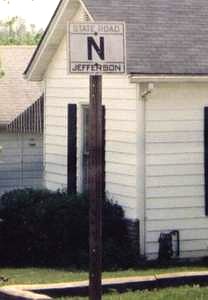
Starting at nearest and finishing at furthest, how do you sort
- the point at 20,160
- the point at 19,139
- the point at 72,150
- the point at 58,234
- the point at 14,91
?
the point at 58,234
the point at 72,150
the point at 20,160
the point at 19,139
the point at 14,91

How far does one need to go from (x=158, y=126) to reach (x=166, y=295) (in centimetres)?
580

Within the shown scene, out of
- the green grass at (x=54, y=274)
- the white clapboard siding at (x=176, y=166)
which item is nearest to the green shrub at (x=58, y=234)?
the white clapboard siding at (x=176, y=166)

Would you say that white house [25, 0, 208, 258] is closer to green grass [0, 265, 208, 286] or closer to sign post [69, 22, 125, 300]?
green grass [0, 265, 208, 286]

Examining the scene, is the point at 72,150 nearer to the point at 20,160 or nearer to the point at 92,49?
the point at 92,49

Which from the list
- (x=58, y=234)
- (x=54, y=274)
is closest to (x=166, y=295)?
(x=54, y=274)

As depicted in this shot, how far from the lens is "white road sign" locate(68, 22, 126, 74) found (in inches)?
346

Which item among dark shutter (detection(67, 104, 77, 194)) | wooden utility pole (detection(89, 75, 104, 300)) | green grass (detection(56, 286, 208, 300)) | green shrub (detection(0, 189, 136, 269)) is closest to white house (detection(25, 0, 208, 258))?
green shrub (detection(0, 189, 136, 269))

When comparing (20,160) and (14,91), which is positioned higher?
(14,91)

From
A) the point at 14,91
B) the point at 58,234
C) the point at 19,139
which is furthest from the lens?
the point at 14,91

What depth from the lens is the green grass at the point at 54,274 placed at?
1388cm

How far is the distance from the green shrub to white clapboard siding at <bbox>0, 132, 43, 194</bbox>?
12.1 m

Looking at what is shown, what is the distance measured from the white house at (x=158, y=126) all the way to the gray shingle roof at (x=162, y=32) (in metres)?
0.02

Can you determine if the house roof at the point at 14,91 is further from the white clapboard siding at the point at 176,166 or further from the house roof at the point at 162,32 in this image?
the white clapboard siding at the point at 176,166

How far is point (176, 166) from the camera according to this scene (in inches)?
659
